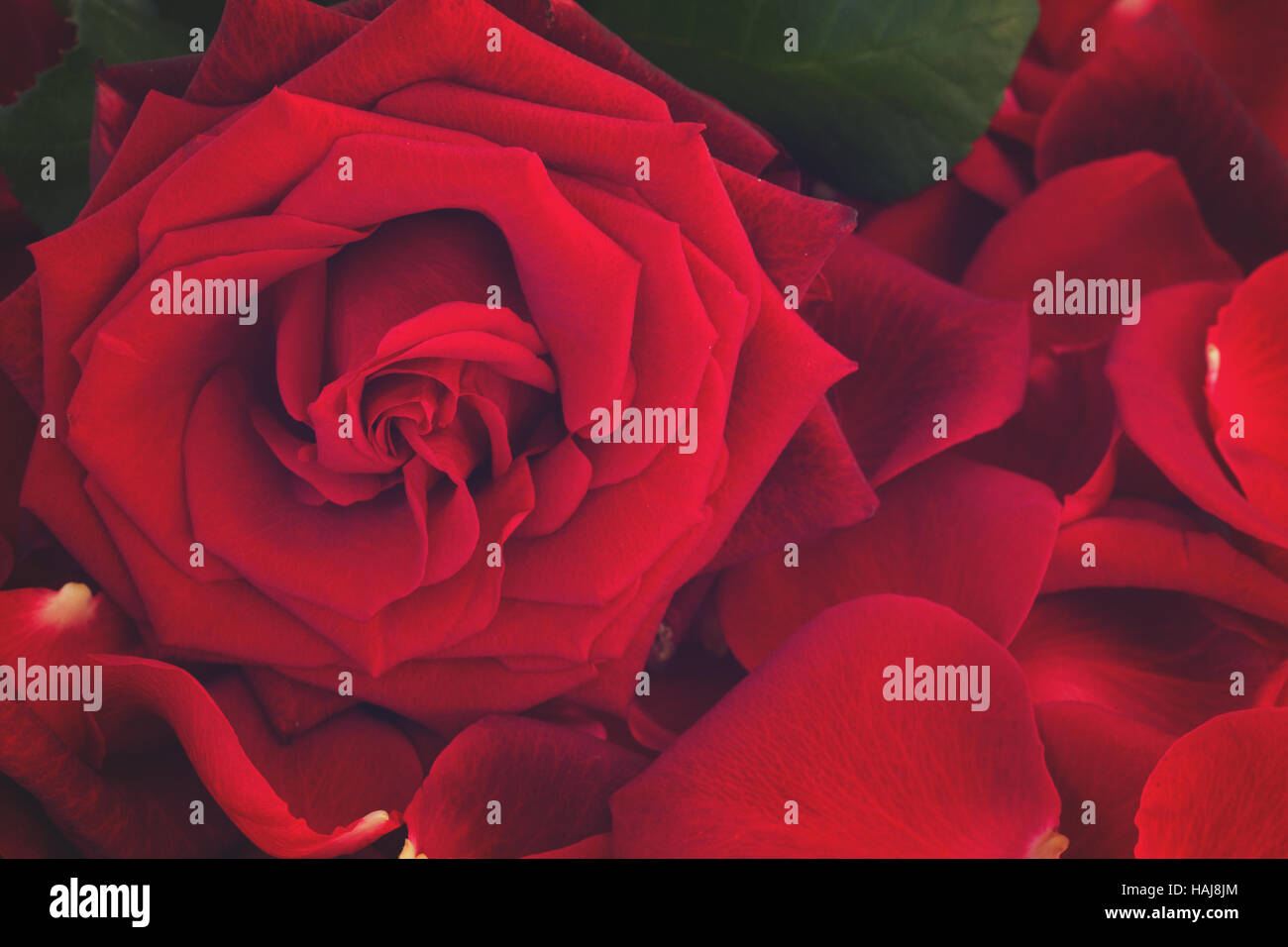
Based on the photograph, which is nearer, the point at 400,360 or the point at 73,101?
the point at 400,360

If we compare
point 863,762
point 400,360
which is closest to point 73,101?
point 400,360

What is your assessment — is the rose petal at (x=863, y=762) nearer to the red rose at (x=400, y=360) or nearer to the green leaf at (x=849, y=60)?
the red rose at (x=400, y=360)

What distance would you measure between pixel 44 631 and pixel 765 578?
0.76 ft

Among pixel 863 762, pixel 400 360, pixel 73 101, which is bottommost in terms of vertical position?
pixel 863 762

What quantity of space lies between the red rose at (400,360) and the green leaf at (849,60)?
8cm

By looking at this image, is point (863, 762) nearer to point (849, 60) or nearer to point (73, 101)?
point (849, 60)

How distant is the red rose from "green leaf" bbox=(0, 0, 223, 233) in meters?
0.07

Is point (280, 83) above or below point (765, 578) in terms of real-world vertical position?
above

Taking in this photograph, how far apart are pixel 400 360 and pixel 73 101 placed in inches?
8.5

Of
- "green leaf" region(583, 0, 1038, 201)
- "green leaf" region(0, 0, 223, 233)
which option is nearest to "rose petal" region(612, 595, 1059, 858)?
"green leaf" region(583, 0, 1038, 201)

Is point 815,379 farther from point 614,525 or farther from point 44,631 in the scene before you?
point 44,631

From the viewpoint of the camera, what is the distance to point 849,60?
417 mm

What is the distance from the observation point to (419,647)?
1.05 feet

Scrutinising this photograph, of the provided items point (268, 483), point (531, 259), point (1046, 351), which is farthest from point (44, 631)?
point (1046, 351)
